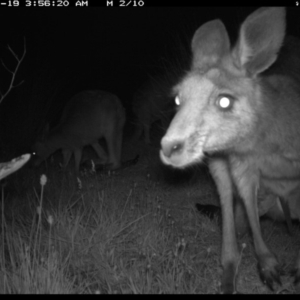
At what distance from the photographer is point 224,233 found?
11.6 ft

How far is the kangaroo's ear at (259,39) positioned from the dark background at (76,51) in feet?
16.1

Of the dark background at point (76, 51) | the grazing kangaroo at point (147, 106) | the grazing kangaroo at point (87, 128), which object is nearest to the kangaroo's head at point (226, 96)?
the dark background at point (76, 51)

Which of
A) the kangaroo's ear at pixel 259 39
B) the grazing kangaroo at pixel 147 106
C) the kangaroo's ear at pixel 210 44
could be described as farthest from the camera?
the grazing kangaroo at pixel 147 106

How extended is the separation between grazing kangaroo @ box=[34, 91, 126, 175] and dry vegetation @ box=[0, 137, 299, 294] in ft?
8.38

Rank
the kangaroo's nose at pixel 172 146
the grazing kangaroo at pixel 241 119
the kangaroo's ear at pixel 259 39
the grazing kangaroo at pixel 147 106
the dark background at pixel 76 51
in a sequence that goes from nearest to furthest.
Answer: the kangaroo's nose at pixel 172 146
the grazing kangaroo at pixel 241 119
the kangaroo's ear at pixel 259 39
the dark background at pixel 76 51
the grazing kangaroo at pixel 147 106

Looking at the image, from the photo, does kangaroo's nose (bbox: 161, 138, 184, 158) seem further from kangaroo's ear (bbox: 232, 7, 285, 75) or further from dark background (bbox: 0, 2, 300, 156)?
dark background (bbox: 0, 2, 300, 156)

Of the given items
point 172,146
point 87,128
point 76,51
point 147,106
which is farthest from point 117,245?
point 76,51

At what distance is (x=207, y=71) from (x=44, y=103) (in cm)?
636

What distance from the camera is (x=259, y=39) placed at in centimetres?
294

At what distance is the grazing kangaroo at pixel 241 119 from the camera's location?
2777 mm

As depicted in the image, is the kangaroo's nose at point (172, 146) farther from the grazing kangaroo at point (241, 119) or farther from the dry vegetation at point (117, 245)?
the dry vegetation at point (117, 245)

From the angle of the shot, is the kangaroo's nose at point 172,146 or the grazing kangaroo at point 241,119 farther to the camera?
the grazing kangaroo at point 241,119

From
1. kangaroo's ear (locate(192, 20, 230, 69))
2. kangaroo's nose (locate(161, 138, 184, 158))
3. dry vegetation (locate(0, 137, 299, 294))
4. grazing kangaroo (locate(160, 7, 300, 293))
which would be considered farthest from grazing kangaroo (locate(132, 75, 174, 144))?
kangaroo's nose (locate(161, 138, 184, 158))
